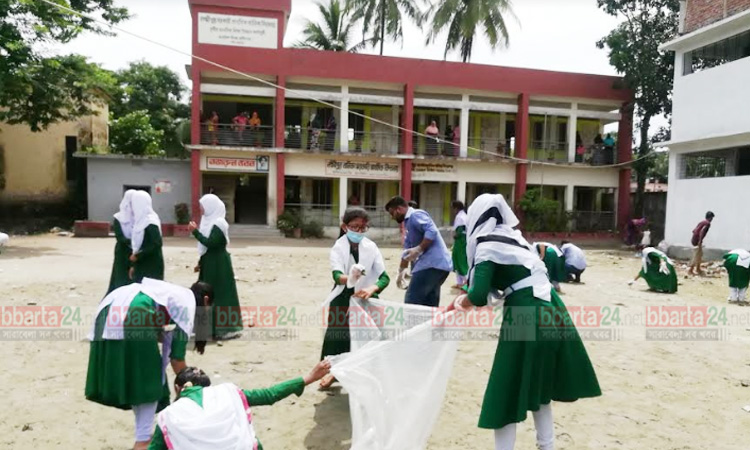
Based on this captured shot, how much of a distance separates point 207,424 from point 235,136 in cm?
1857

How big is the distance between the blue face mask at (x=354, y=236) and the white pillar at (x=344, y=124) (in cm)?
1655

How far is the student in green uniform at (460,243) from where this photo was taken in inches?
309

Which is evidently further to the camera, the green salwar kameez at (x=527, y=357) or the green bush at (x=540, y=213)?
the green bush at (x=540, y=213)

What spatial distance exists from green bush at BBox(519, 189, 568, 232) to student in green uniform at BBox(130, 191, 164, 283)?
18106 millimetres

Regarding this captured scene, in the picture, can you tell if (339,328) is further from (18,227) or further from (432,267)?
(18,227)

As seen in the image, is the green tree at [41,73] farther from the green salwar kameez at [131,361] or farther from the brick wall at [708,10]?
the brick wall at [708,10]

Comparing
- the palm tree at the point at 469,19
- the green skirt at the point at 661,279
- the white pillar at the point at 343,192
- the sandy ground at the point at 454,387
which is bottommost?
the sandy ground at the point at 454,387

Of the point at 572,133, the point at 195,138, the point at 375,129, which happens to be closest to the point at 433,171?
the point at 375,129

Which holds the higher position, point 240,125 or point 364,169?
point 240,125

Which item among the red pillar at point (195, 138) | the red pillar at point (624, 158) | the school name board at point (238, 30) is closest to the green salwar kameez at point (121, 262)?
the red pillar at point (195, 138)

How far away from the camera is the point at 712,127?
1502 centimetres

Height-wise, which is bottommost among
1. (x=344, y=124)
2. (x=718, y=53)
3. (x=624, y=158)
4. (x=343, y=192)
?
(x=343, y=192)

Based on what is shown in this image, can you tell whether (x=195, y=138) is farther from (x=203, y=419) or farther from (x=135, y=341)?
(x=203, y=419)

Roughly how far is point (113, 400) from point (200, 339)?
0.75 metres
